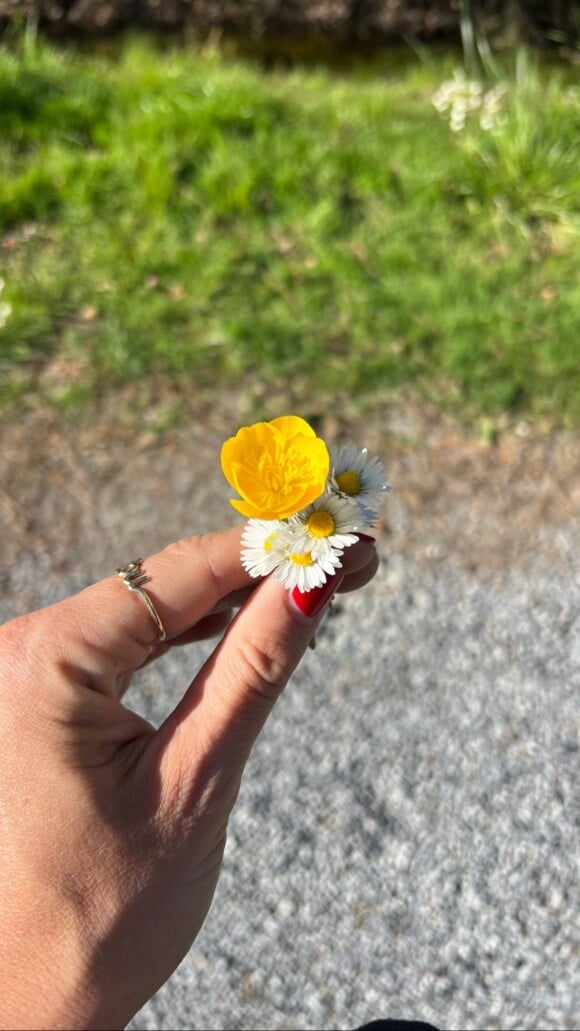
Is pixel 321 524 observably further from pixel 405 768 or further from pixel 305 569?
pixel 405 768

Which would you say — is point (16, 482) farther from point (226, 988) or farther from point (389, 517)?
point (226, 988)

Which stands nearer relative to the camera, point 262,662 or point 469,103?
point 262,662

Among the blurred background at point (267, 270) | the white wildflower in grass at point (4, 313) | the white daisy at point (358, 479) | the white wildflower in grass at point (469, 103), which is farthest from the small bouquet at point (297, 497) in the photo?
the white wildflower in grass at point (469, 103)

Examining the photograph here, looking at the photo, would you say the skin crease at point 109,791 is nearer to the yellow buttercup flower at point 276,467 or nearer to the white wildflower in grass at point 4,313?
the yellow buttercup flower at point 276,467

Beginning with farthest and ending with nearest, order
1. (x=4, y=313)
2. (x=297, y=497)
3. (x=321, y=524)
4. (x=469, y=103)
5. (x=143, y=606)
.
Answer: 1. (x=469, y=103)
2. (x=4, y=313)
3. (x=143, y=606)
4. (x=321, y=524)
5. (x=297, y=497)

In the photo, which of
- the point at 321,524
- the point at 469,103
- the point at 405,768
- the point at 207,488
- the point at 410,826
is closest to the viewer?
the point at 321,524

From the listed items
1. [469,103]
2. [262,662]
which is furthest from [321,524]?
[469,103]

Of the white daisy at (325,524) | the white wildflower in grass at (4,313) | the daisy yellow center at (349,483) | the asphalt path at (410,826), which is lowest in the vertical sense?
the asphalt path at (410,826)
